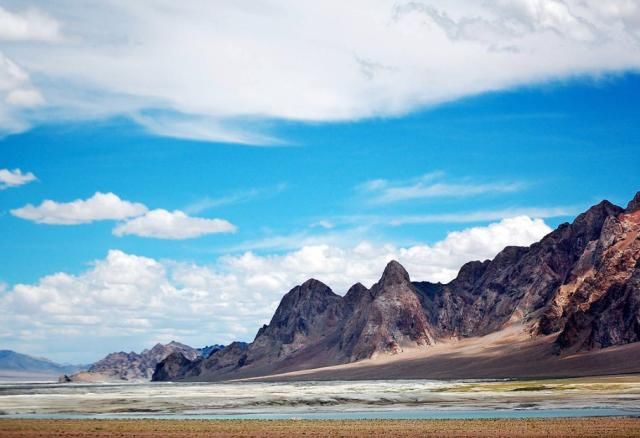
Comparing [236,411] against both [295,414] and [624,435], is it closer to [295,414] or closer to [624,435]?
[295,414]

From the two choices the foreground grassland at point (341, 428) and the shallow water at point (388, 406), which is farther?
the shallow water at point (388, 406)

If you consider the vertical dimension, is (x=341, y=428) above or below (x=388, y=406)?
above

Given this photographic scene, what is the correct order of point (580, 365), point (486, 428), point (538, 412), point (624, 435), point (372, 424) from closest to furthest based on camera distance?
point (624, 435) → point (486, 428) → point (372, 424) → point (538, 412) → point (580, 365)

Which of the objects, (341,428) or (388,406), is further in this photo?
(388,406)

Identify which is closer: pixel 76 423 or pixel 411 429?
pixel 411 429

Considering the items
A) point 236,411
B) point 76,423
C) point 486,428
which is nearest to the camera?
point 486,428

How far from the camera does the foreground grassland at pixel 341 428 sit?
59000 millimetres

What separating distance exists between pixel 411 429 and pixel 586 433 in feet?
43.0

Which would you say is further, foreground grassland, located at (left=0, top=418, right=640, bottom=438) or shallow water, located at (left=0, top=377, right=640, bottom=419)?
shallow water, located at (left=0, top=377, right=640, bottom=419)

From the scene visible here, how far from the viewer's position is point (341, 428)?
65.8 metres

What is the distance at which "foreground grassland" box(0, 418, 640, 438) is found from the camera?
2323 inches

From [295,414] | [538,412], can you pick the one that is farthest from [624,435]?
[295,414]

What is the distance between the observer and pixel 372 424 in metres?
69.3

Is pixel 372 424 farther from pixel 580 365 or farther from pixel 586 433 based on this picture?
pixel 580 365
